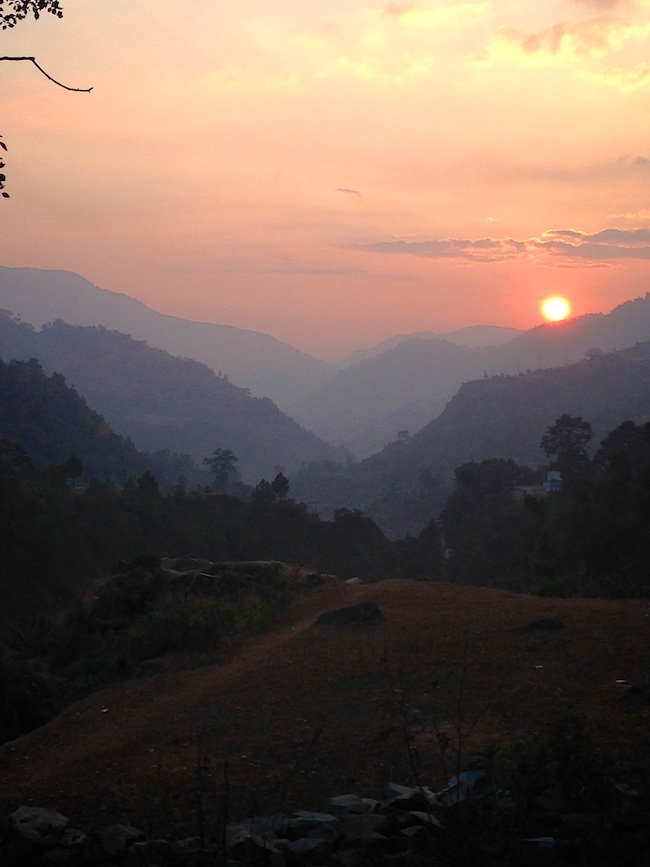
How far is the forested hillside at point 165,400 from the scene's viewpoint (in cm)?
14025

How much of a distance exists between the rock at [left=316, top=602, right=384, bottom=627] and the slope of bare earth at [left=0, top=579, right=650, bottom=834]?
171mm

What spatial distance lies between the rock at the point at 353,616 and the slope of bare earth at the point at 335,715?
17 centimetres

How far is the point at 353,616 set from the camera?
34.0 feet

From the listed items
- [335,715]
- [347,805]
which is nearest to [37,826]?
[347,805]

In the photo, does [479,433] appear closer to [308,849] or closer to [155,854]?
[308,849]

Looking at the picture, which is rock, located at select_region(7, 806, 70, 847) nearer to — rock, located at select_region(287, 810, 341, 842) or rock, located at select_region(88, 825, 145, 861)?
rock, located at select_region(88, 825, 145, 861)

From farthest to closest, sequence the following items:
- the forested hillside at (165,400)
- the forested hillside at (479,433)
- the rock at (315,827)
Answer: the forested hillside at (165,400) → the forested hillside at (479,433) → the rock at (315,827)

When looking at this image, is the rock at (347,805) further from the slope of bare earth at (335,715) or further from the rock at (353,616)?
the rock at (353,616)

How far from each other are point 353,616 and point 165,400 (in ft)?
494

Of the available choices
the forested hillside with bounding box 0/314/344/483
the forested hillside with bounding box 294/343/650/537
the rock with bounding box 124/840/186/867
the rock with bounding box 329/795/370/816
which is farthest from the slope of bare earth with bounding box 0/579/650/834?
the forested hillside with bounding box 0/314/344/483

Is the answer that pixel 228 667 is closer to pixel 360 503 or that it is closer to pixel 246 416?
pixel 360 503

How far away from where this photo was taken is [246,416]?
505 ft

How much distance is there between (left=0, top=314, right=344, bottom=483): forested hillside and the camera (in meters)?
140

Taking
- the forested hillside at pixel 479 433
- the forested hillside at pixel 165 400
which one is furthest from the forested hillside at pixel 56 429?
the forested hillside at pixel 165 400
